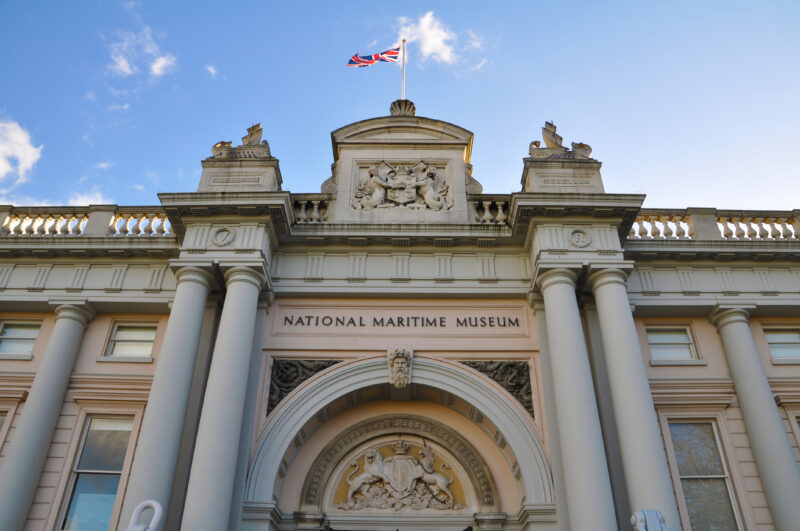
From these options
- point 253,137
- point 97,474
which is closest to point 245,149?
point 253,137

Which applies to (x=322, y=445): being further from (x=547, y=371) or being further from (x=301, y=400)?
(x=547, y=371)

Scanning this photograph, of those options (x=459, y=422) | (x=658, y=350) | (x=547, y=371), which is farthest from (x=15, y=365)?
(x=658, y=350)

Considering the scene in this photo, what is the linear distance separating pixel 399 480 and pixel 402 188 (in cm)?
680

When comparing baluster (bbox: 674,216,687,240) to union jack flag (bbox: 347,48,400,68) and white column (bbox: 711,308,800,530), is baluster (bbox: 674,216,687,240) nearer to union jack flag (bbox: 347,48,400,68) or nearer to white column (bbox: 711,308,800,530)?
white column (bbox: 711,308,800,530)

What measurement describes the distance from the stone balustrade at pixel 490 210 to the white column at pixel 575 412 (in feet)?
7.21

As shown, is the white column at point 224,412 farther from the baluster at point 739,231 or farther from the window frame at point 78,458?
the baluster at point 739,231

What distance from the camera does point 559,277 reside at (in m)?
13.2

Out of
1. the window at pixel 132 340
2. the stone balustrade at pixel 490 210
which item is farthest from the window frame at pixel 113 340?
the stone balustrade at pixel 490 210

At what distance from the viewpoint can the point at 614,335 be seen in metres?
12.4

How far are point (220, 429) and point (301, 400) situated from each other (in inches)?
82.6

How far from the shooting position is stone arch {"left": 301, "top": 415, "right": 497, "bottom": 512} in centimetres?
1295

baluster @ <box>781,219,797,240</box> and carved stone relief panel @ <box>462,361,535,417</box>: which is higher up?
baluster @ <box>781,219,797,240</box>

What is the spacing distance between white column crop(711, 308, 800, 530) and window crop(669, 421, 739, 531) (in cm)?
72

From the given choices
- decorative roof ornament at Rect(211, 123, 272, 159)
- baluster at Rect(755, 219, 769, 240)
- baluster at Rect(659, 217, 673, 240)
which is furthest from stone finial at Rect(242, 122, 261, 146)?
baluster at Rect(755, 219, 769, 240)
